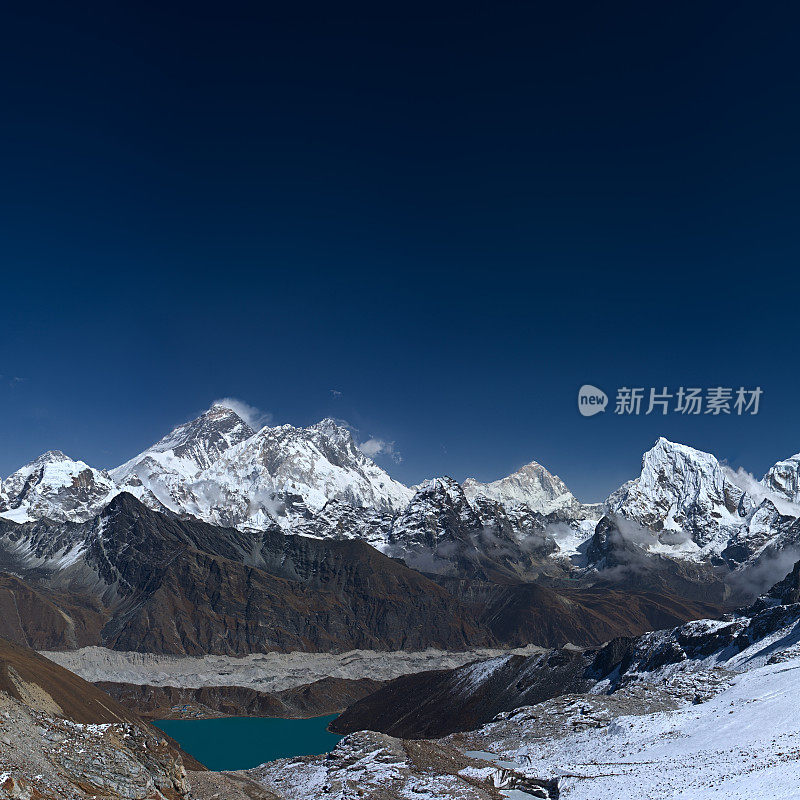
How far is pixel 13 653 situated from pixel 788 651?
10460 cm

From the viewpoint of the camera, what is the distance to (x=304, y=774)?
6512cm

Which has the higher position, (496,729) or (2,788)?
(2,788)

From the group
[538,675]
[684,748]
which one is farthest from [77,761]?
[538,675]

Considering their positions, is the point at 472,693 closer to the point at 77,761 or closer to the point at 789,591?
the point at 789,591

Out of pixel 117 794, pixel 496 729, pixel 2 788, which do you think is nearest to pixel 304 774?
pixel 496 729

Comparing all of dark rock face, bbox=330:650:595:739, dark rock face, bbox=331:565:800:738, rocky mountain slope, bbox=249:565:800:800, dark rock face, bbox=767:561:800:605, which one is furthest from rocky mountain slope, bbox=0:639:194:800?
dark rock face, bbox=767:561:800:605

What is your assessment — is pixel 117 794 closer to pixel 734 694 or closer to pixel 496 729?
pixel 496 729

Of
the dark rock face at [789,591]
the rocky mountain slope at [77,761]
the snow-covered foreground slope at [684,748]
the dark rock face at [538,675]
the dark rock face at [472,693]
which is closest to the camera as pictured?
the rocky mountain slope at [77,761]

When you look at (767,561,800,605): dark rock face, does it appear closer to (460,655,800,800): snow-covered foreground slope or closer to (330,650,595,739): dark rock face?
(330,650,595,739): dark rock face

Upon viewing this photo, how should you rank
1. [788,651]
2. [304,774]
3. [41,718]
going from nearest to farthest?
[41,718]
[304,774]
[788,651]

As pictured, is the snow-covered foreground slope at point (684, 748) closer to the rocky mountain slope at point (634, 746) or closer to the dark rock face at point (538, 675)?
the rocky mountain slope at point (634, 746)

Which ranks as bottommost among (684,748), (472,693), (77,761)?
(472,693)

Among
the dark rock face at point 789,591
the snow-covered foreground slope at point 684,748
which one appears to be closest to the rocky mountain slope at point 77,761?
the snow-covered foreground slope at point 684,748

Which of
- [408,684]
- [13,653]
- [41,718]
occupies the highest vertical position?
[13,653]
